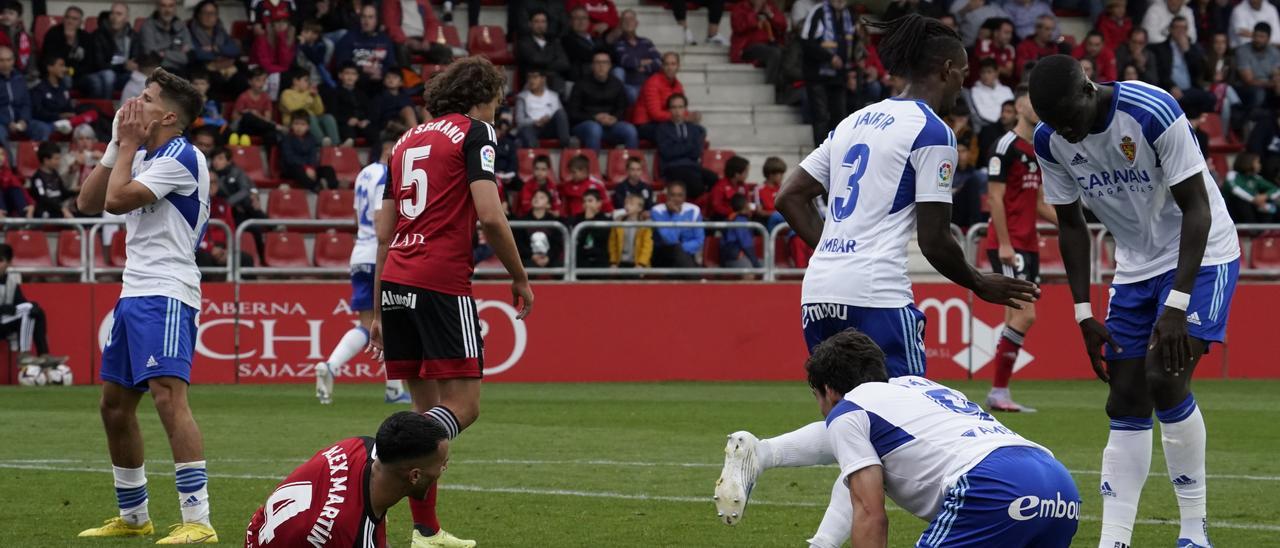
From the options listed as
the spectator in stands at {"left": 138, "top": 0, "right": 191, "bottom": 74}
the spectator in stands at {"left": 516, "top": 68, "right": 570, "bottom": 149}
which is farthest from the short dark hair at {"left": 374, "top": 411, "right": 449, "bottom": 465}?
the spectator in stands at {"left": 516, "top": 68, "right": 570, "bottom": 149}

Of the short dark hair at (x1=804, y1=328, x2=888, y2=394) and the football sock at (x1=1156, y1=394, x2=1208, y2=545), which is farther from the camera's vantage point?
the football sock at (x1=1156, y1=394, x2=1208, y2=545)

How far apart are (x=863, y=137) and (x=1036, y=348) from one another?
540 inches

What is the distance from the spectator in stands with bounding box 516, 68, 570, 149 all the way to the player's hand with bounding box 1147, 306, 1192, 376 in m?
16.5

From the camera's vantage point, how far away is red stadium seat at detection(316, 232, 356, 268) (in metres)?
19.2

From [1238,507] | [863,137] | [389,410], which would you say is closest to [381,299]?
[863,137]

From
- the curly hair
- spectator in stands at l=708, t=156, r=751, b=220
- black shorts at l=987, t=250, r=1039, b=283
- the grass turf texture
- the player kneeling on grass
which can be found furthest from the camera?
spectator in stands at l=708, t=156, r=751, b=220

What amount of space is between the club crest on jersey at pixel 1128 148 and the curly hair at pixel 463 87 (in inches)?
107

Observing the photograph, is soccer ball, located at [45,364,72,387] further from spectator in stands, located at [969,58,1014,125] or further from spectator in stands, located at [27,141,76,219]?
spectator in stands, located at [969,58,1014,125]

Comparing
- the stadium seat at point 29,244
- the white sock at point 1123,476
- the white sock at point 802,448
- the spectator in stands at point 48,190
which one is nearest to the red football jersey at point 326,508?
the white sock at point 802,448

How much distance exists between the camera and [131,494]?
25.4 ft

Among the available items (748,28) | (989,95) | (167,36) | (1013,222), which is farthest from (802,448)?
(748,28)

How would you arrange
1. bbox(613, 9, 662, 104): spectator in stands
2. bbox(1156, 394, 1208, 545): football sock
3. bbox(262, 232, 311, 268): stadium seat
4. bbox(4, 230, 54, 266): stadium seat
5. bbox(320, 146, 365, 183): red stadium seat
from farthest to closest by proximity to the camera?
bbox(613, 9, 662, 104): spectator in stands → bbox(320, 146, 365, 183): red stadium seat → bbox(262, 232, 311, 268): stadium seat → bbox(4, 230, 54, 266): stadium seat → bbox(1156, 394, 1208, 545): football sock

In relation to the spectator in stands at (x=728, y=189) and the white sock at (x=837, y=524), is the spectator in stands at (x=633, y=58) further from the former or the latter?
the white sock at (x=837, y=524)

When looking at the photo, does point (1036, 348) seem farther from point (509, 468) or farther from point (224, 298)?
point (509, 468)
